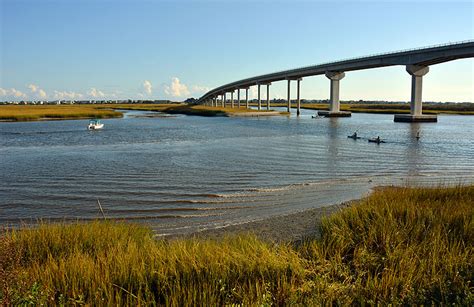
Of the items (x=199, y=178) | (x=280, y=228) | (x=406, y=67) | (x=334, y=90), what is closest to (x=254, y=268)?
(x=280, y=228)

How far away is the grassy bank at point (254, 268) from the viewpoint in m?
5.29

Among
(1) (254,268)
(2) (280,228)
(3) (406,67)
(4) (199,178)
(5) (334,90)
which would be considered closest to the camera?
(1) (254,268)

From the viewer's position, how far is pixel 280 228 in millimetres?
11148

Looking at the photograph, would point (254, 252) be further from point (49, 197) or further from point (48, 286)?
point (49, 197)

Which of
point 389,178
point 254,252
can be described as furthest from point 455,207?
point 389,178

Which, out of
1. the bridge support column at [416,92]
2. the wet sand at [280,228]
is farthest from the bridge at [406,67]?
the wet sand at [280,228]

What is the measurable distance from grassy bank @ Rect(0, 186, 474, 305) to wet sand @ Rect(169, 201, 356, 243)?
1.99m

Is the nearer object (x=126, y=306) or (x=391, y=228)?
(x=126, y=306)

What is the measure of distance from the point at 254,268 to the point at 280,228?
16.7 ft

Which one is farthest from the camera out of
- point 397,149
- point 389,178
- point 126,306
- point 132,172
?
point 397,149

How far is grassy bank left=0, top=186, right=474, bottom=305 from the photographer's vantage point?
5293 millimetres

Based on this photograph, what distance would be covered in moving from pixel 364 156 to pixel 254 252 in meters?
25.8

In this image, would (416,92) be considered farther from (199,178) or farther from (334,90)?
(199,178)

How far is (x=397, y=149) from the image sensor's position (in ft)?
116
